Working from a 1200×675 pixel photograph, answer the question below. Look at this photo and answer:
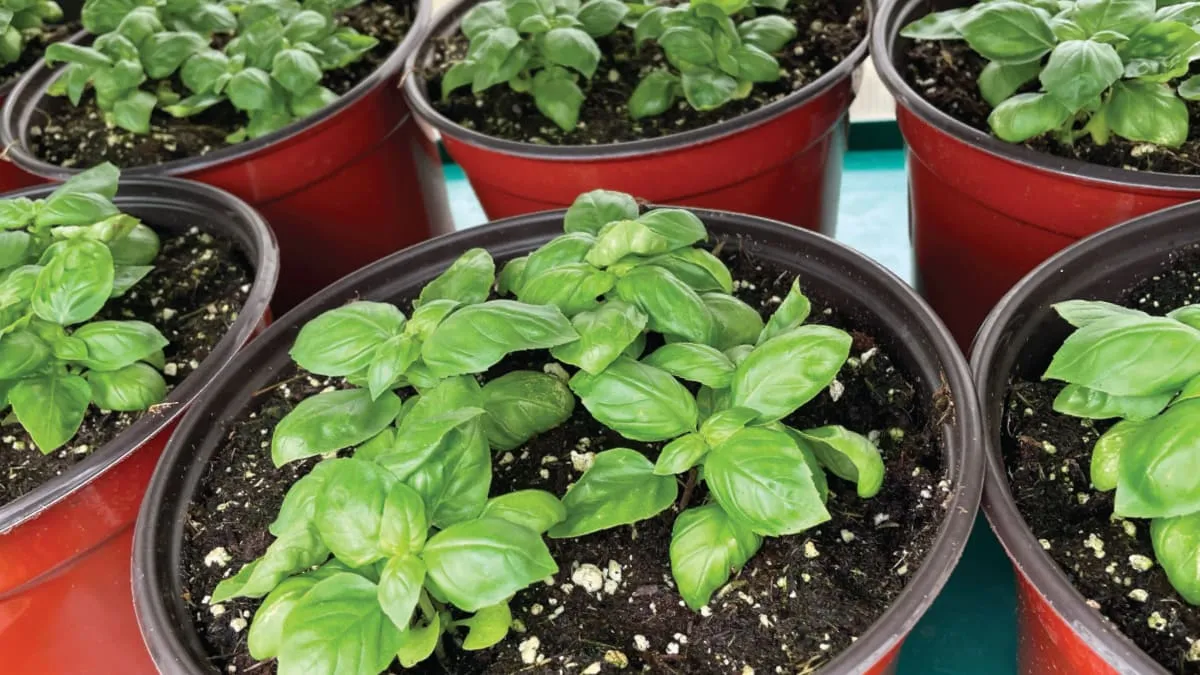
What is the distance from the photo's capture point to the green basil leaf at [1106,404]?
71cm

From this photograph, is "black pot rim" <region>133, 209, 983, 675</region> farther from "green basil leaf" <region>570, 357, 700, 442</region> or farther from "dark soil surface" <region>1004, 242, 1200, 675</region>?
"green basil leaf" <region>570, 357, 700, 442</region>

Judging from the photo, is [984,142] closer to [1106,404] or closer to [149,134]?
[1106,404]

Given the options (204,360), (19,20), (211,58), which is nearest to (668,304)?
(204,360)

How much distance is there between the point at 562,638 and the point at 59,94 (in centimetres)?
127

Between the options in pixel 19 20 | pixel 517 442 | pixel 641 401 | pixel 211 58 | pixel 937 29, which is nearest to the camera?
pixel 641 401

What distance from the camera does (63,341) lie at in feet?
3.19

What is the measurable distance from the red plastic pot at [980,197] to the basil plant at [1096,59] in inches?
1.8

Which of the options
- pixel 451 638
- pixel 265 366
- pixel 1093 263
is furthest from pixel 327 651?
pixel 1093 263

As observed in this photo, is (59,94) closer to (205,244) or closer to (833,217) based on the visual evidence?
(205,244)

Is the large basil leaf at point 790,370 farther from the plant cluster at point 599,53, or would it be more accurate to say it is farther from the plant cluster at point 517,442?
the plant cluster at point 599,53

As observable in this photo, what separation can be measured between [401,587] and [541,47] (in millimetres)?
837

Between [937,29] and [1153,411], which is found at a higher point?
[937,29]

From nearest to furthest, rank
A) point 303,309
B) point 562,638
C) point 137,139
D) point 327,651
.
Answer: point 327,651 < point 562,638 < point 303,309 < point 137,139

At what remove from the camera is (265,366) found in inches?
38.0
